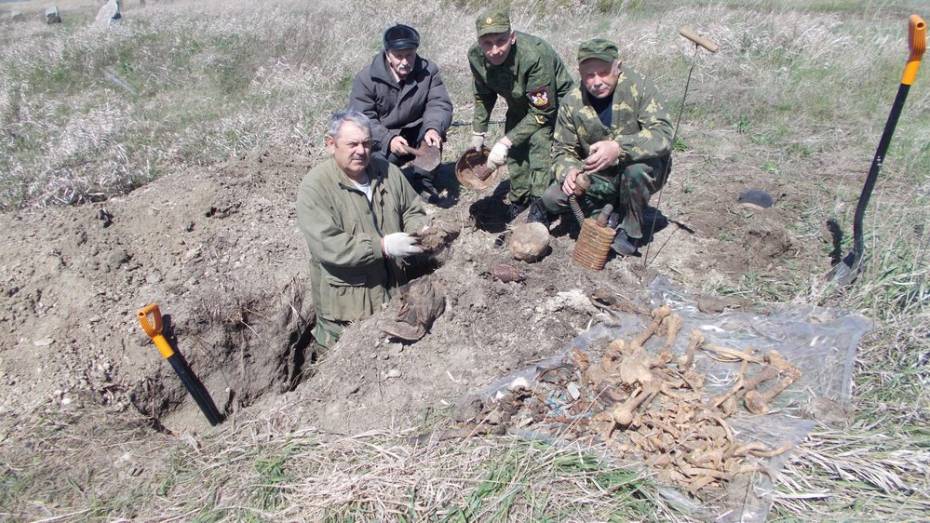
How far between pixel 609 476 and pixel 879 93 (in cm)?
629

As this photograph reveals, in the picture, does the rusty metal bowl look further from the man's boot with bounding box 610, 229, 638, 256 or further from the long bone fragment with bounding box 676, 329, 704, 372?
the long bone fragment with bounding box 676, 329, 704, 372

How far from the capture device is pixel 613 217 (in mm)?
3783

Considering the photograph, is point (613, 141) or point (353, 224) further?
point (613, 141)

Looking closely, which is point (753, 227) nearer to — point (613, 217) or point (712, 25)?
point (613, 217)

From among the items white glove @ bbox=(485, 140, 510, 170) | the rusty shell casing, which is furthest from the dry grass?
white glove @ bbox=(485, 140, 510, 170)

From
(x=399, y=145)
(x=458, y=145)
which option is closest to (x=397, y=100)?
(x=399, y=145)

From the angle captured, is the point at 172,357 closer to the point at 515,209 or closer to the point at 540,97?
the point at 515,209

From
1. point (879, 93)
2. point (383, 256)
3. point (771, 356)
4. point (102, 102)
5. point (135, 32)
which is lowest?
point (879, 93)

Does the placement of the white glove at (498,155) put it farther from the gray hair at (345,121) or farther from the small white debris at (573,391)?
the small white debris at (573,391)

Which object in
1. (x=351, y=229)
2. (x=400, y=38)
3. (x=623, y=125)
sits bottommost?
(x=351, y=229)

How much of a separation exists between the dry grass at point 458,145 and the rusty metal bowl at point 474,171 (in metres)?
1.47

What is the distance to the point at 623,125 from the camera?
3.57 m

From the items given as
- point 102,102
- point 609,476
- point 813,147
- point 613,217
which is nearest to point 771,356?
point 609,476

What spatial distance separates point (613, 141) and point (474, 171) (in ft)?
4.37
